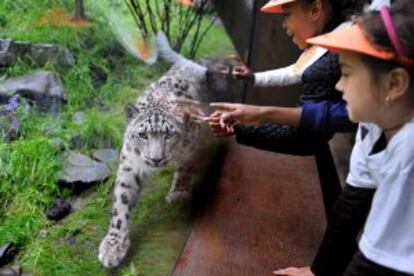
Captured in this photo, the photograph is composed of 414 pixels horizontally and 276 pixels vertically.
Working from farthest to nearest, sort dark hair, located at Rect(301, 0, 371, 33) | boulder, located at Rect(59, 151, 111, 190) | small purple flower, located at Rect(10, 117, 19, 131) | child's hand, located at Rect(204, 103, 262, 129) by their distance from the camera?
small purple flower, located at Rect(10, 117, 19, 131) → boulder, located at Rect(59, 151, 111, 190) → dark hair, located at Rect(301, 0, 371, 33) → child's hand, located at Rect(204, 103, 262, 129)

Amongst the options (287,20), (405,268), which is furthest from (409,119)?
(287,20)

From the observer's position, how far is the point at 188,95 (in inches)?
86.0

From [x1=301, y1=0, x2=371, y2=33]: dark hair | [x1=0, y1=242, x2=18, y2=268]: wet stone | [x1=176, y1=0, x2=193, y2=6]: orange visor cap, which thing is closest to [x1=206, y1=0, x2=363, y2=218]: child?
[x1=301, y1=0, x2=371, y2=33]: dark hair

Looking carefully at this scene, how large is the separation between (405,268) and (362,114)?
35 centimetres

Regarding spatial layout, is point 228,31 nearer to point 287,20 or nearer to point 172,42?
point 172,42

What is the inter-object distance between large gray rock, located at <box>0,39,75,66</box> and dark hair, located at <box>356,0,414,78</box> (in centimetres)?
227

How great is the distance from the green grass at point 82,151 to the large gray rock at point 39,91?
58 mm

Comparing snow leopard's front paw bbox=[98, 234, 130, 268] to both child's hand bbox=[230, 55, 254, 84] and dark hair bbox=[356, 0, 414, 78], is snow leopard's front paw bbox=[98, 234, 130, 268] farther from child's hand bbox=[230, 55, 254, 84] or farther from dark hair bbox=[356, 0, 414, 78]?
dark hair bbox=[356, 0, 414, 78]

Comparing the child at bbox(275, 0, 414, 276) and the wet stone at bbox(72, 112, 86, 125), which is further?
the wet stone at bbox(72, 112, 86, 125)

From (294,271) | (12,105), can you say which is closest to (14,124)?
(12,105)

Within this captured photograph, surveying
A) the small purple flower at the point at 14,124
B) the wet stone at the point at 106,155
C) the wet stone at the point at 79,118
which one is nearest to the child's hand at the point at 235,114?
the wet stone at the point at 106,155

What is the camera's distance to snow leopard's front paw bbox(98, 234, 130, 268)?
1872 millimetres

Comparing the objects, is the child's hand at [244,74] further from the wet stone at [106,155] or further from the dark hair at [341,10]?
the wet stone at [106,155]

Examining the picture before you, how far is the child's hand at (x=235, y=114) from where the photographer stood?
160 cm
